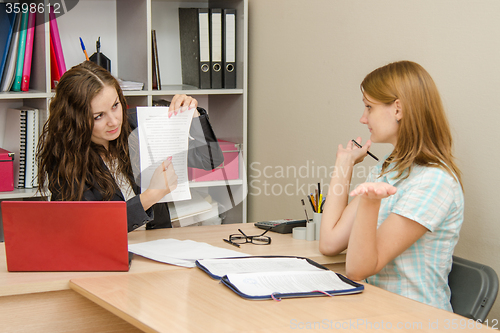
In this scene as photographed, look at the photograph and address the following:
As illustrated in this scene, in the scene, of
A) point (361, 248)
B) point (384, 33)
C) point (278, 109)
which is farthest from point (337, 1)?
point (361, 248)

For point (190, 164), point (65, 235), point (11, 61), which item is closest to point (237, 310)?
point (65, 235)

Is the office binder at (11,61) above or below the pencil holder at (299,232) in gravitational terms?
above

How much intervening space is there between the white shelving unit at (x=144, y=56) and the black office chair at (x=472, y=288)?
1514mm

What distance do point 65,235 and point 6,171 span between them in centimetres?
118

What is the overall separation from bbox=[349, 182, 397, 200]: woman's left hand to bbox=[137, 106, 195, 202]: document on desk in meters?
0.63

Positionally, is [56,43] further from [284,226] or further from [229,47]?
[284,226]

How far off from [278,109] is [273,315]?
63.0 inches

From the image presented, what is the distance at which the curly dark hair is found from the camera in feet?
5.23

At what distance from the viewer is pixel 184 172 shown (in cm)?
158

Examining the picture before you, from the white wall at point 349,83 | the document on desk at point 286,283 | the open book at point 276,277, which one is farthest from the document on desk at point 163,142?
the white wall at point 349,83

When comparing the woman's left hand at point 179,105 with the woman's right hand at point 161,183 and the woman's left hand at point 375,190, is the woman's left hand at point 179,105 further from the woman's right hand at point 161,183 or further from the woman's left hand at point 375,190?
the woman's left hand at point 375,190

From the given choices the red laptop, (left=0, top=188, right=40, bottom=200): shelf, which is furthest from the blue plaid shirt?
(left=0, top=188, right=40, bottom=200): shelf

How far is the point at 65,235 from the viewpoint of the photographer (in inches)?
48.0

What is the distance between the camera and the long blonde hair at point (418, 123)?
4.22 ft
